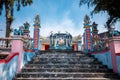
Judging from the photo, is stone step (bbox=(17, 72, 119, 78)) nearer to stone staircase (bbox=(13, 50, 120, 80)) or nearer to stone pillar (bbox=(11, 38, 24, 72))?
stone staircase (bbox=(13, 50, 120, 80))

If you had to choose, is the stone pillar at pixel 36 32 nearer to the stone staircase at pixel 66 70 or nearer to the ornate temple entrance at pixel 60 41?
the ornate temple entrance at pixel 60 41

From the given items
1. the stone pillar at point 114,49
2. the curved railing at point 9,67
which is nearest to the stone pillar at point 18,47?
the curved railing at point 9,67

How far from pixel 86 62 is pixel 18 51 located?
11.8 feet

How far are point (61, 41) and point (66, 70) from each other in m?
7.93

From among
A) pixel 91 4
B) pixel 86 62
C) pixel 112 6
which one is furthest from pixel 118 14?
pixel 86 62

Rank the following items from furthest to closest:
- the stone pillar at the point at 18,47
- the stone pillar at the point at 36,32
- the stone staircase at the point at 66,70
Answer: the stone pillar at the point at 36,32 < the stone pillar at the point at 18,47 < the stone staircase at the point at 66,70

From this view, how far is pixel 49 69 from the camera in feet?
22.2

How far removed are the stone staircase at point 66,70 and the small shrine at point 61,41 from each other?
6140 mm

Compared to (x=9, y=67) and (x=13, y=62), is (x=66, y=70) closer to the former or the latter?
(x=13, y=62)

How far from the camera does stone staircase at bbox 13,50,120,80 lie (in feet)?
20.1

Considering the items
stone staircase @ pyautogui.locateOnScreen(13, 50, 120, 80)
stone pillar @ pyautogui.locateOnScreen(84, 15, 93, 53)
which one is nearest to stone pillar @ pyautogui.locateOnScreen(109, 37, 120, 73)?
stone staircase @ pyautogui.locateOnScreen(13, 50, 120, 80)

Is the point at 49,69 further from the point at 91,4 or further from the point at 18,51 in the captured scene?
the point at 91,4

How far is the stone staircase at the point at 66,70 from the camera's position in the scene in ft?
20.1

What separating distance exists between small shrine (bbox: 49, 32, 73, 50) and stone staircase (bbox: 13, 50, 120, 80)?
6.14 meters
